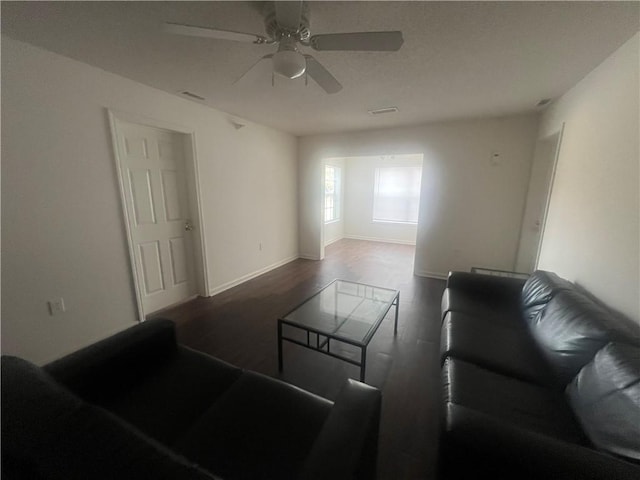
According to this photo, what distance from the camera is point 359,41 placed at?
51.3 inches

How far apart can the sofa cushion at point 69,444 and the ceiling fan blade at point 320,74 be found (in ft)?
6.11

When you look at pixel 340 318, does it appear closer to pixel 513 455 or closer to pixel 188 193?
pixel 513 455

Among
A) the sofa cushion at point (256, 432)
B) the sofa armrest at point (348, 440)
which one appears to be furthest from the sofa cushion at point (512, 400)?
the sofa cushion at point (256, 432)

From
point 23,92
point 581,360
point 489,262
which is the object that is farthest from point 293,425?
point 489,262

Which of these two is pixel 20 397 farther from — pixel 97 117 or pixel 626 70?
pixel 626 70

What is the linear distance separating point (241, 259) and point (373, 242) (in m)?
3.91

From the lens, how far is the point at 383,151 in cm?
411

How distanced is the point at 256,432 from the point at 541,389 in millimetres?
1436

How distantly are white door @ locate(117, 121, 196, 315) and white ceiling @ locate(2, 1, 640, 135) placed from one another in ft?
1.93

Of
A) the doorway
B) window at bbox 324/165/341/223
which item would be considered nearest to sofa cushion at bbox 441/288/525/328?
the doorway

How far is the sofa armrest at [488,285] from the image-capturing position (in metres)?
2.18

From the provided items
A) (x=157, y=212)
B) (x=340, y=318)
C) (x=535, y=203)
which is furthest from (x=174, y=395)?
(x=535, y=203)

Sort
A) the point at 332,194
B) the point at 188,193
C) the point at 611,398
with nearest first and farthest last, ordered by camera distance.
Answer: the point at 611,398 → the point at 188,193 → the point at 332,194

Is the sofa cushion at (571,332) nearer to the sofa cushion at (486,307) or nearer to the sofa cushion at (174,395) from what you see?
the sofa cushion at (486,307)
